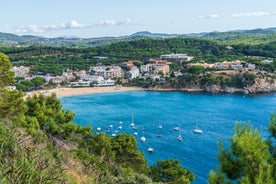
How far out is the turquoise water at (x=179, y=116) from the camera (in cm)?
1983

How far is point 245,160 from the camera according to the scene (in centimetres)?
381

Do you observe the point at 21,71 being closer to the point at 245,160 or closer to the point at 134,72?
the point at 134,72

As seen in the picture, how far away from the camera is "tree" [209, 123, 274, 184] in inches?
143

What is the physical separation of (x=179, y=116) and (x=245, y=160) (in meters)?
25.7

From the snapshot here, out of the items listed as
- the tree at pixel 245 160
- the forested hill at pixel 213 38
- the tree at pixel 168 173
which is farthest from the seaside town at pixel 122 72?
the tree at pixel 245 160

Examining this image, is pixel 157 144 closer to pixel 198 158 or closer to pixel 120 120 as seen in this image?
pixel 198 158

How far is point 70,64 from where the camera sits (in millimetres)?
56188

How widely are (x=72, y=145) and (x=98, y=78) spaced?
3717 cm

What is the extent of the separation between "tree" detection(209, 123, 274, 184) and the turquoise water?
10.6 metres

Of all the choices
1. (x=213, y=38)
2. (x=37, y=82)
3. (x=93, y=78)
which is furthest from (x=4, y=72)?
(x=213, y=38)

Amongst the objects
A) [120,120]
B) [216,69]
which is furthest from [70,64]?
[120,120]

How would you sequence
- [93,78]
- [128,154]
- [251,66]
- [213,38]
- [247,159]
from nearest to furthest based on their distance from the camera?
[247,159], [128,154], [251,66], [93,78], [213,38]

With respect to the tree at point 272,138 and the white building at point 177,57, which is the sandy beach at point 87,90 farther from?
the tree at point 272,138

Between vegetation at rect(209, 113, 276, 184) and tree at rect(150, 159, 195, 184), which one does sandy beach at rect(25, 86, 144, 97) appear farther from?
vegetation at rect(209, 113, 276, 184)
